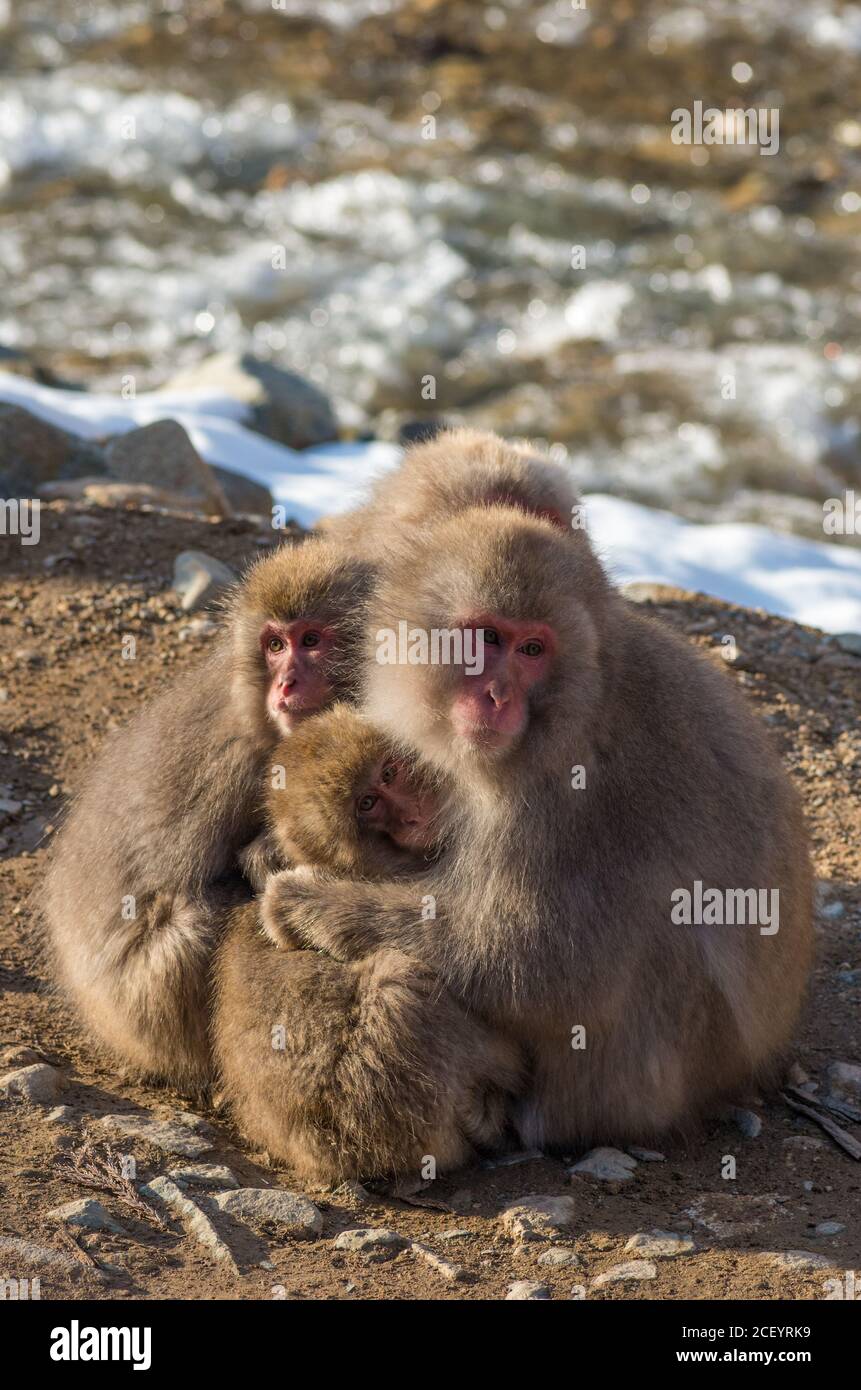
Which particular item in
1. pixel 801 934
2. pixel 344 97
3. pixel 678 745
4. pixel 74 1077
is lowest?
pixel 74 1077

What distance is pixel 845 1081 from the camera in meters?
5.02

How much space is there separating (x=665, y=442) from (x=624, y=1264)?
31.3 feet

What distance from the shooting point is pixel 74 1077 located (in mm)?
4809

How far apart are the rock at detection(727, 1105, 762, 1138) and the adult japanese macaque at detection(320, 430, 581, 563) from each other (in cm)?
173

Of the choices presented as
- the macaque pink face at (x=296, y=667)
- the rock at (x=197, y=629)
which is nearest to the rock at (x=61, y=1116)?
the macaque pink face at (x=296, y=667)

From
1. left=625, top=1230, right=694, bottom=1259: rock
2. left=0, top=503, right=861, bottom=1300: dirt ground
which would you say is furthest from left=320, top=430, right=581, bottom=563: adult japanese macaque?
left=625, top=1230, right=694, bottom=1259: rock

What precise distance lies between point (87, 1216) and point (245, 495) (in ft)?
19.5

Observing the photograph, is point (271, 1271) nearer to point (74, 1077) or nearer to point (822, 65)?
point (74, 1077)

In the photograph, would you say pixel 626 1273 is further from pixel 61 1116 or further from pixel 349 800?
pixel 61 1116

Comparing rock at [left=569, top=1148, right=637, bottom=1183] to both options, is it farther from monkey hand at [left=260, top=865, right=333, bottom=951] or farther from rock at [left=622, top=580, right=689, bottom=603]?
rock at [left=622, top=580, right=689, bottom=603]

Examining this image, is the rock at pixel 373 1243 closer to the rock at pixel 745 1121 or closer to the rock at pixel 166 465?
the rock at pixel 745 1121

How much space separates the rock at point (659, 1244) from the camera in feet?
13.3

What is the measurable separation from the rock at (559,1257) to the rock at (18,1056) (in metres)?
1.54

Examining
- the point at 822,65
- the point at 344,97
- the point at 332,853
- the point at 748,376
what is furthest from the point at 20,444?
the point at 822,65
